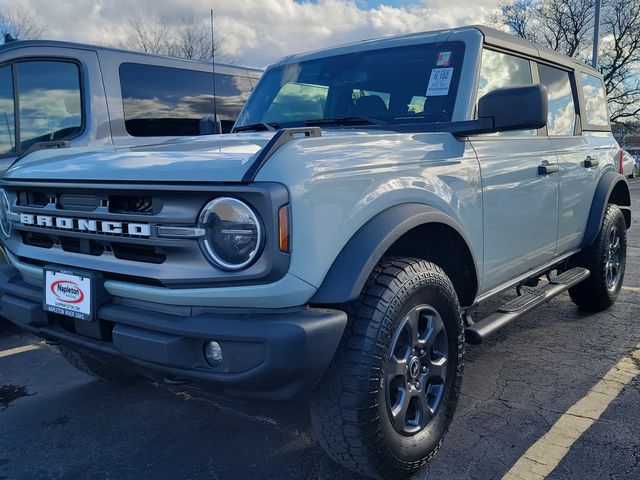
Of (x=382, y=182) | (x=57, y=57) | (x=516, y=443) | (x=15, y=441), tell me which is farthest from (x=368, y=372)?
(x=57, y=57)

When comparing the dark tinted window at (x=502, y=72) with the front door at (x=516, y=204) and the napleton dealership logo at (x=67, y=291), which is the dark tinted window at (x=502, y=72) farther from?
the napleton dealership logo at (x=67, y=291)

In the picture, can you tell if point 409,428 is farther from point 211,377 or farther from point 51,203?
point 51,203

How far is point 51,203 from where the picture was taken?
249cm

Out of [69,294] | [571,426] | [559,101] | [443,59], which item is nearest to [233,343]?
[69,294]

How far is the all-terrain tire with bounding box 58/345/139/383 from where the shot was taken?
3246mm

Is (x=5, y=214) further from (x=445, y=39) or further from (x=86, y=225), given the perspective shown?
(x=445, y=39)

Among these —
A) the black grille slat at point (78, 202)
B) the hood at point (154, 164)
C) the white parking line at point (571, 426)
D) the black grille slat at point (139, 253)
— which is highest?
the hood at point (154, 164)

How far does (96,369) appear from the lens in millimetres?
3363

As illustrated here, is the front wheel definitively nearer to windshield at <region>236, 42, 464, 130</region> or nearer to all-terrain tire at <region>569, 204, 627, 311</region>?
windshield at <region>236, 42, 464, 130</region>

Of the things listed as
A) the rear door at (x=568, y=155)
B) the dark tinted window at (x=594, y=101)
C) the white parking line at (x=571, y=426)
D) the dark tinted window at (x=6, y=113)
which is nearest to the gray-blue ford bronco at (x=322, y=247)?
the white parking line at (x=571, y=426)

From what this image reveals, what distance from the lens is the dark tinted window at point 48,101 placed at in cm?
462

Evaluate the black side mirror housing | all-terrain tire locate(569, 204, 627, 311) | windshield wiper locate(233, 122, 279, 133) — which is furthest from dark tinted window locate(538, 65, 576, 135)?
windshield wiper locate(233, 122, 279, 133)

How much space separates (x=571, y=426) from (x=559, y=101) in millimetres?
2427

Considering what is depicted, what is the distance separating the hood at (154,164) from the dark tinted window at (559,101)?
2504mm
